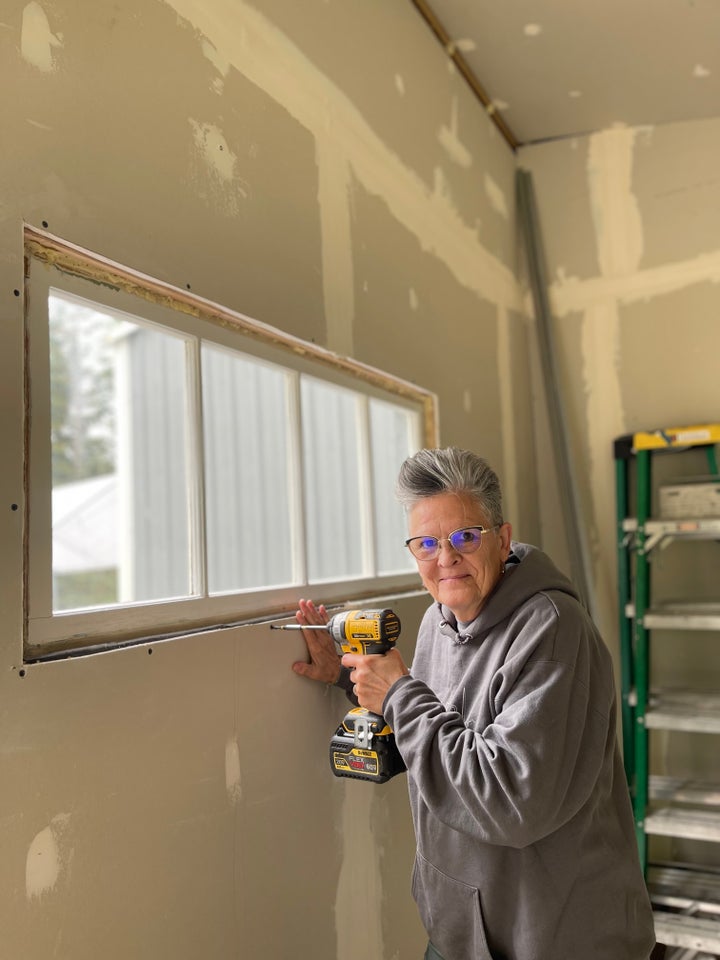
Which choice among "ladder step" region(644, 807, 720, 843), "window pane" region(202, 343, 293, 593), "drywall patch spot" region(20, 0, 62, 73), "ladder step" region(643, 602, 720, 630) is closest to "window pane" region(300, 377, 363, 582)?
"window pane" region(202, 343, 293, 593)

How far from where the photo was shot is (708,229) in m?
3.53

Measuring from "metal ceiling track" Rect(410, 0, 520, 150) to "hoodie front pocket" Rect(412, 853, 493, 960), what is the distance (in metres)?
2.78

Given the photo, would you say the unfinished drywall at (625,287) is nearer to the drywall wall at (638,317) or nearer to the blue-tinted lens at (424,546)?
the drywall wall at (638,317)

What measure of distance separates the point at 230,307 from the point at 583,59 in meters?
2.36

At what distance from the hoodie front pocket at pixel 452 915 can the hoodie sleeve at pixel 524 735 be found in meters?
0.18

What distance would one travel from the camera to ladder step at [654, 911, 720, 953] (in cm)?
269

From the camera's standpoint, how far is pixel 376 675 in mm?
1477

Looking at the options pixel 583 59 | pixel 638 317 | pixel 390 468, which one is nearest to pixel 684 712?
pixel 390 468

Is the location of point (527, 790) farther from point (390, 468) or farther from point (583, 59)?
point (583, 59)

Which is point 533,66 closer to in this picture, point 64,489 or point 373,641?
point 373,641

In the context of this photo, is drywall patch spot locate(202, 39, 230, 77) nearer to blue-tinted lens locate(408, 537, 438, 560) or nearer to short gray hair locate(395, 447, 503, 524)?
short gray hair locate(395, 447, 503, 524)

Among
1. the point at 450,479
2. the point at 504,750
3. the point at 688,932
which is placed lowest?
the point at 688,932

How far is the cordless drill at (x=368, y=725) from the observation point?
1.50m

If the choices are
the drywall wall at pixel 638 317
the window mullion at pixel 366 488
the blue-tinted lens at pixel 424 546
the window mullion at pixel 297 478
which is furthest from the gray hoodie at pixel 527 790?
the drywall wall at pixel 638 317
